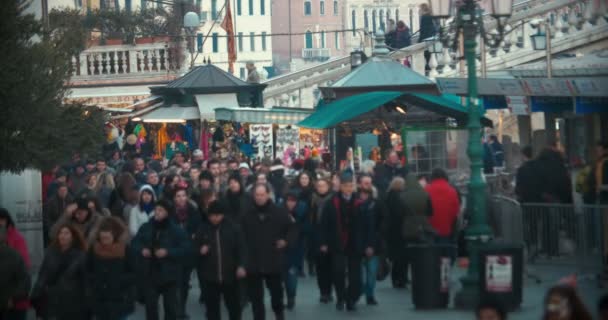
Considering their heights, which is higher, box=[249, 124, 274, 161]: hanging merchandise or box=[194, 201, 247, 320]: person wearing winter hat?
box=[249, 124, 274, 161]: hanging merchandise

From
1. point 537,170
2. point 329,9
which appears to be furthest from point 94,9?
point 329,9

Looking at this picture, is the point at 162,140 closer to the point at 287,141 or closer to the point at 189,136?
the point at 189,136

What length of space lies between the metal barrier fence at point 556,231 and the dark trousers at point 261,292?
14.4ft

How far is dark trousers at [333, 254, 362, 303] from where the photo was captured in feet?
56.5

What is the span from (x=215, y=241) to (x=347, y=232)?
2.62m

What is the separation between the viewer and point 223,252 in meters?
14.9

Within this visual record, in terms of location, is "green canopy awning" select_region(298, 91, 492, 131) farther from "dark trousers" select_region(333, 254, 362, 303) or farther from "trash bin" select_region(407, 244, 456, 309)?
"trash bin" select_region(407, 244, 456, 309)

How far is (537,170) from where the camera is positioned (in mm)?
20734

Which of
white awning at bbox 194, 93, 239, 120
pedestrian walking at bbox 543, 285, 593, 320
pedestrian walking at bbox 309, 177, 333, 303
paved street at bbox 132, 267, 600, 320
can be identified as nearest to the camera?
pedestrian walking at bbox 543, 285, 593, 320

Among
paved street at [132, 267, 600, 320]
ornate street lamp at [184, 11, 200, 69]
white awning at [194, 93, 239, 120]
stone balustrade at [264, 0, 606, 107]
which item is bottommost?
paved street at [132, 267, 600, 320]

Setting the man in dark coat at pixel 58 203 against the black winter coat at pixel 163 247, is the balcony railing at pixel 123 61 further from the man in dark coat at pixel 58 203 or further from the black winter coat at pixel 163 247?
the black winter coat at pixel 163 247

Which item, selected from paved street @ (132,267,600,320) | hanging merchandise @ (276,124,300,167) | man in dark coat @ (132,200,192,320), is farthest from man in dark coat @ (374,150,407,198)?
hanging merchandise @ (276,124,300,167)

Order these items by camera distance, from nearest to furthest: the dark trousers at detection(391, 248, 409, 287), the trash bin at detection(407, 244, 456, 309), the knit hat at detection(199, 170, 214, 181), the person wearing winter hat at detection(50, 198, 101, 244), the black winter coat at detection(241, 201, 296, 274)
→ the person wearing winter hat at detection(50, 198, 101, 244)
the black winter coat at detection(241, 201, 296, 274)
the trash bin at detection(407, 244, 456, 309)
the dark trousers at detection(391, 248, 409, 287)
the knit hat at detection(199, 170, 214, 181)

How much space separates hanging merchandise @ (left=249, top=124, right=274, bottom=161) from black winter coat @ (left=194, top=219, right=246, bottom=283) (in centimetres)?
1695
